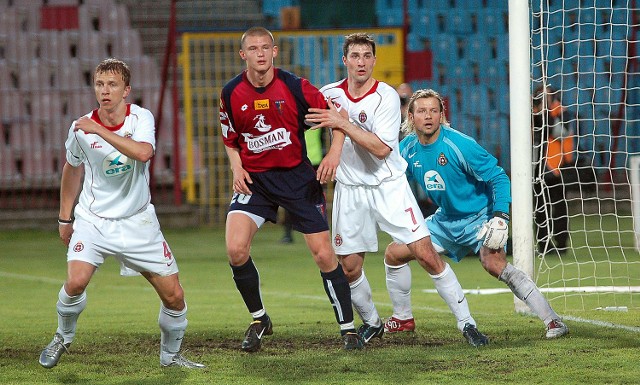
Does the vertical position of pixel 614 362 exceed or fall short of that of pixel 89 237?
it falls short

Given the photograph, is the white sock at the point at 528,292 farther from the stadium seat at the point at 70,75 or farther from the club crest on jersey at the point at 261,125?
the stadium seat at the point at 70,75

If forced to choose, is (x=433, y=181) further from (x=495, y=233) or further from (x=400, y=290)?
(x=400, y=290)

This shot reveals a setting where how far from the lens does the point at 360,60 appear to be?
6.38 m

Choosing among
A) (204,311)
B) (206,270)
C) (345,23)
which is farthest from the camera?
(345,23)

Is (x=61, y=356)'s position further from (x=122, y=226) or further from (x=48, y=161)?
(x=48, y=161)

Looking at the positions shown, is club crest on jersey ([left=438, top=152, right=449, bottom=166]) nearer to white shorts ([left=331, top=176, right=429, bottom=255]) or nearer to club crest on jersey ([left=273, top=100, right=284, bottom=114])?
white shorts ([left=331, top=176, right=429, bottom=255])

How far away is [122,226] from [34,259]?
27.4ft

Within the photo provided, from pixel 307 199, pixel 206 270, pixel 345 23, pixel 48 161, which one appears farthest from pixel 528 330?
pixel 345 23

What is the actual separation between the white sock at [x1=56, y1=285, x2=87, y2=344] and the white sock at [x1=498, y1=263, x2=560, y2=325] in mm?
2668

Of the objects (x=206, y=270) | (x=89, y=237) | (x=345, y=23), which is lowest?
(x=206, y=270)

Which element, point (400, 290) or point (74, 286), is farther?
point (400, 290)

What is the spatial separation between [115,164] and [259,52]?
112 cm

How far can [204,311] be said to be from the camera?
857 centimetres

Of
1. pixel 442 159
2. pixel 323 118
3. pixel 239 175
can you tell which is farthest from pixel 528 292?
pixel 239 175
